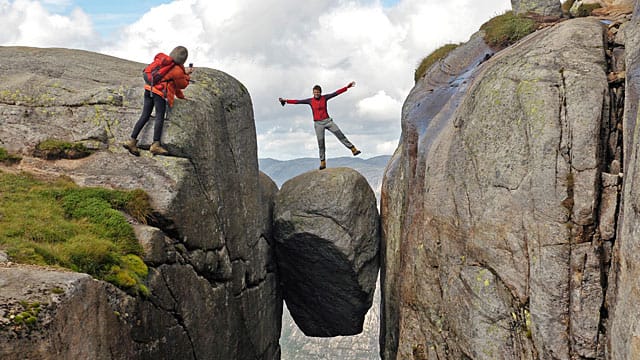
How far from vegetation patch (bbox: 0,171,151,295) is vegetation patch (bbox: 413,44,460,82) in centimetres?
1809

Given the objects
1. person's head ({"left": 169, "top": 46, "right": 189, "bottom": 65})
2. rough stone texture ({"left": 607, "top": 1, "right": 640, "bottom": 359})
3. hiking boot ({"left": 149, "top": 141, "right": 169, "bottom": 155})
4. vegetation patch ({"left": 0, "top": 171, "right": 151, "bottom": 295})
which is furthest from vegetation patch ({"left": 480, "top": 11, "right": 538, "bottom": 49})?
vegetation patch ({"left": 0, "top": 171, "right": 151, "bottom": 295})

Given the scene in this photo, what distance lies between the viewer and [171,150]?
18.0m

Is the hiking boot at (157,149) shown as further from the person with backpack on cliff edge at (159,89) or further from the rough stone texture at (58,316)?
the rough stone texture at (58,316)

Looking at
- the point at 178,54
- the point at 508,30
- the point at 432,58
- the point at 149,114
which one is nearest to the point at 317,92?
the point at 432,58

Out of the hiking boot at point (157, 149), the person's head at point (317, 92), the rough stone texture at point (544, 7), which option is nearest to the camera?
the hiking boot at point (157, 149)

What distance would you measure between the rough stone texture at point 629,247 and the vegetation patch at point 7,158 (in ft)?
60.4

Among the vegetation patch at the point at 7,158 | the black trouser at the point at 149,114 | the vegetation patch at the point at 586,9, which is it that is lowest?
the vegetation patch at the point at 7,158

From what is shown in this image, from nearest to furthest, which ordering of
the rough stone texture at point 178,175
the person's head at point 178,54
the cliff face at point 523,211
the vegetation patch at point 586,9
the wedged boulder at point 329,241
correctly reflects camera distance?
the cliff face at point 523,211
the rough stone texture at point 178,175
the person's head at point 178,54
the vegetation patch at point 586,9
the wedged boulder at point 329,241

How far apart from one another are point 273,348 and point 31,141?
15.1 meters

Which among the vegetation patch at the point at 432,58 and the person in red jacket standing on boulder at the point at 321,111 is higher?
the vegetation patch at the point at 432,58

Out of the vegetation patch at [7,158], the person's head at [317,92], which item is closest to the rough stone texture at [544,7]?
the person's head at [317,92]

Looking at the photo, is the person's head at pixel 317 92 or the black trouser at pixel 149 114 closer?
the black trouser at pixel 149 114

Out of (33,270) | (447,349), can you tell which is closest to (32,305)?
(33,270)

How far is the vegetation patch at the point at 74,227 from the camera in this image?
1227 centimetres
